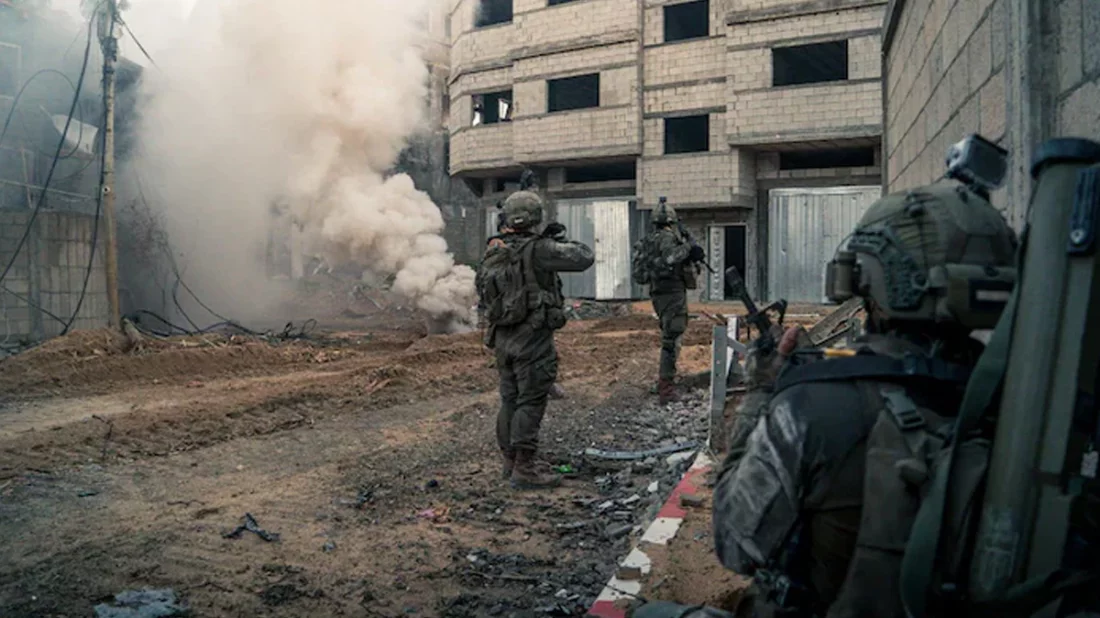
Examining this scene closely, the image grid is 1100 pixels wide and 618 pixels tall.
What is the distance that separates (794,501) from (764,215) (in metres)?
18.0

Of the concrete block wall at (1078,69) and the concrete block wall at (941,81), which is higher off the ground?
the concrete block wall at (941,81)

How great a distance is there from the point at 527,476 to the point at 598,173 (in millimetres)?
17186

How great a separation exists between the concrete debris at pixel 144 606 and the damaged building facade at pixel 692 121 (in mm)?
16055

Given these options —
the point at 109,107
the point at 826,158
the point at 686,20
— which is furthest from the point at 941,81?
the point at 686,20

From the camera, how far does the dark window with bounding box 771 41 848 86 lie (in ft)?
58.9

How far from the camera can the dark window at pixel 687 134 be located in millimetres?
19391

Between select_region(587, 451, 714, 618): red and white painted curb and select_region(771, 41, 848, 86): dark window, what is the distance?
1514 centimetres

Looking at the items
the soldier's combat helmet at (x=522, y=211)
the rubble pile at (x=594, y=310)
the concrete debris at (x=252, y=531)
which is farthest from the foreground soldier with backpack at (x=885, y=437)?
the rubble pile at (x=594, y=310)

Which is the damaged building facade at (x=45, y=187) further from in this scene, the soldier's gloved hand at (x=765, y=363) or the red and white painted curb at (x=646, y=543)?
the soldier's gloved hand at (x=765, y=363)

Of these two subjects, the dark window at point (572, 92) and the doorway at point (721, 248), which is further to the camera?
the dark window at point (572, 92)

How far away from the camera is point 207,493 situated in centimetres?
522

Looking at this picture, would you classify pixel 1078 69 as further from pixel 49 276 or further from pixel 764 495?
pixel 49 276

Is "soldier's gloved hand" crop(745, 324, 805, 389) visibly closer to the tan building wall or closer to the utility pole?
the tan building wall

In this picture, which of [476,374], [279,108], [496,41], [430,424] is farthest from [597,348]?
[496,41]
